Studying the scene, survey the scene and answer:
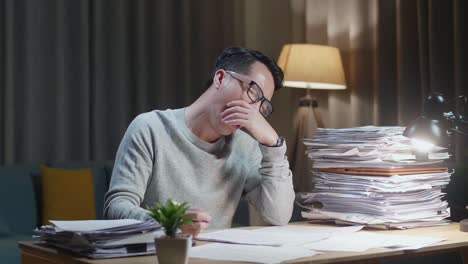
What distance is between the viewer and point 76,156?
4484mm

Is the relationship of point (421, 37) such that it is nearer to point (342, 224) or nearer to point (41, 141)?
point (342, 224)

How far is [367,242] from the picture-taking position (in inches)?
65.0

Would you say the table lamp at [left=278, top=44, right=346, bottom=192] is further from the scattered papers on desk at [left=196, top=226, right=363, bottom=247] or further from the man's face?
the scattered papers on desk at [left=196, top=226, right=363, bottom=247]

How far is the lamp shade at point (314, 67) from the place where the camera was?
13.4 feet

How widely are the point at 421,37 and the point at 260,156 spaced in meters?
1.72

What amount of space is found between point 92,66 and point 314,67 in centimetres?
134

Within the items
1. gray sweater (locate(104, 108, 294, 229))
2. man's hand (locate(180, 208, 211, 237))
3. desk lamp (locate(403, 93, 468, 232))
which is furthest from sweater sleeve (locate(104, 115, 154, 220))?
desk lamp (locate(403, 93, 468, 232))

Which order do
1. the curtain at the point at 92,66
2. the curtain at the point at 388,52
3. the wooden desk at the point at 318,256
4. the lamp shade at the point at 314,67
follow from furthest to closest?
the curtain at the point at 92,66, the lamp shade at the point at 314,67, the curtain at the point at 388,52, the wooden desk at the point at 318,256

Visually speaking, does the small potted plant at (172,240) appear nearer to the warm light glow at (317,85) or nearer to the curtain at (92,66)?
the warm light glow at (317,85)

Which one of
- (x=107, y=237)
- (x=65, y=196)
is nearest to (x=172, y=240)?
(x=107, y=237)

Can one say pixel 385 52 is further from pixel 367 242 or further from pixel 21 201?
pixel 367 242

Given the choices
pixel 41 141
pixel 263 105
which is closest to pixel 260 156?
pixel 263 105

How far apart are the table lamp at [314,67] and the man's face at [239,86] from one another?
2.07m

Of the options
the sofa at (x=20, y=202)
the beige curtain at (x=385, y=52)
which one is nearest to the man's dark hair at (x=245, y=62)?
the beige curtain at (x=385, y=52)
